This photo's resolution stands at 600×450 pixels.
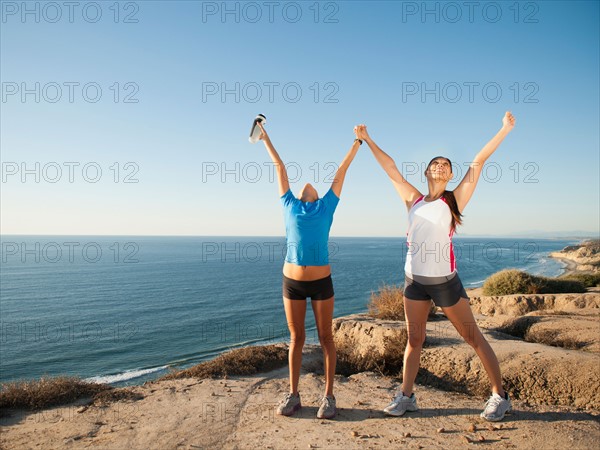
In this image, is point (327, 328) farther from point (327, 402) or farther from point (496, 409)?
point (496, 409)

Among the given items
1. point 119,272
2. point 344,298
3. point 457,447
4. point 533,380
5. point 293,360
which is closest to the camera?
point 457,447

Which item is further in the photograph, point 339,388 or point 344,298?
point 344,298

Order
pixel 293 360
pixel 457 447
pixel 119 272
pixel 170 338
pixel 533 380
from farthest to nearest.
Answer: pixel 119 272 < pixel 170 338 < pixel 533 380 < pixel 293 360 < pixel 457 447

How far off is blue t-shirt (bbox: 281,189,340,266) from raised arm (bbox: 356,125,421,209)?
755 millimetres

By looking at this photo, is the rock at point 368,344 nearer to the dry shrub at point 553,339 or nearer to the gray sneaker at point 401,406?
the gray sneaker at point 401,406

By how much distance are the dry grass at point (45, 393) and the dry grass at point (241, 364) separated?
46.1 inches

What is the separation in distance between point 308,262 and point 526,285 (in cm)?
1653

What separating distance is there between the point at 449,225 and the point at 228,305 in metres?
33.1

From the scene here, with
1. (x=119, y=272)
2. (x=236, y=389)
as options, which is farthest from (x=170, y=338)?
(x=119, y=272)

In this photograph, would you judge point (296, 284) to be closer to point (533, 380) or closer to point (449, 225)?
point (449, 225)

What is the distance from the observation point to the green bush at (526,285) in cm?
1686

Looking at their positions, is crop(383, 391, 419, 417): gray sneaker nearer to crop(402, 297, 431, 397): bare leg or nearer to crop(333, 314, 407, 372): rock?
crop(402, 297, 431, 397): bare leg

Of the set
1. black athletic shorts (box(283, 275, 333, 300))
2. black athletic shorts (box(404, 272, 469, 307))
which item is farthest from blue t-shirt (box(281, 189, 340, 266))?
black athletic shorts (box(404, 272, 469, 307))

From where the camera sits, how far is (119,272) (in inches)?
2431
